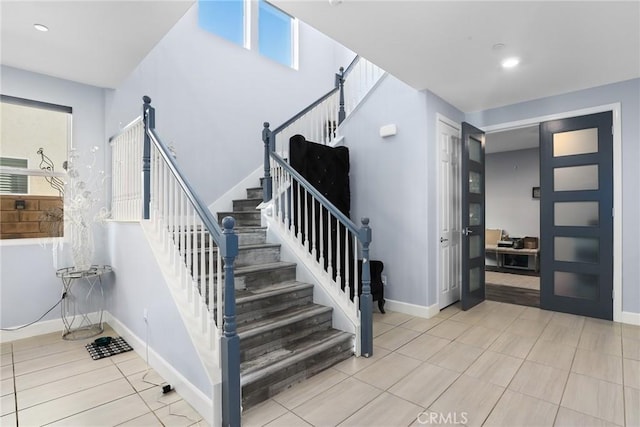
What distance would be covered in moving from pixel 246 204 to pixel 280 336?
228 centimetres

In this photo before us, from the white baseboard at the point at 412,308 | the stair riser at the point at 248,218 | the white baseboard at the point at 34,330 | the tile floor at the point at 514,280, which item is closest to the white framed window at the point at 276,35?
the stair riser at the point at 248,218

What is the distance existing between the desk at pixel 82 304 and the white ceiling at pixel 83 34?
2103mm

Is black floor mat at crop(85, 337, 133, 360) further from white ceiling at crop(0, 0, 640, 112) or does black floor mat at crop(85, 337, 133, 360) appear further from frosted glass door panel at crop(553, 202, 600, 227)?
Answer: frosted glass door panel at crop(553, 202, 600, 227)

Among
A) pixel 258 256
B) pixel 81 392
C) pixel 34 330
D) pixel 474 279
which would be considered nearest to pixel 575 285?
pixel 474 279

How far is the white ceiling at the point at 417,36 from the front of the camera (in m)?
2.34

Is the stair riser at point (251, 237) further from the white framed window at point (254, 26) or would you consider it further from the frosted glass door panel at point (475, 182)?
the white framed window at point (254, 26)

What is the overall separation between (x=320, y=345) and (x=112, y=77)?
3527mm

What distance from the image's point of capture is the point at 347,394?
7.38 feet

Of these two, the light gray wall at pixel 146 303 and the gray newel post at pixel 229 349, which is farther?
the light gray wall at pixel 146 303

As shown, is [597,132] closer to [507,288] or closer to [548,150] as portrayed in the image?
[548,150]

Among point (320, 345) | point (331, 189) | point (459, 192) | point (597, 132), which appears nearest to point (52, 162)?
point (331, 189)

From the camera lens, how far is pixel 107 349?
3027 mm

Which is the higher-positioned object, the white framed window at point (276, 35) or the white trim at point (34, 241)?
the white framed window at point (276, 35)

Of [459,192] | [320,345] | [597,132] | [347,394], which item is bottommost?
[347,394]
